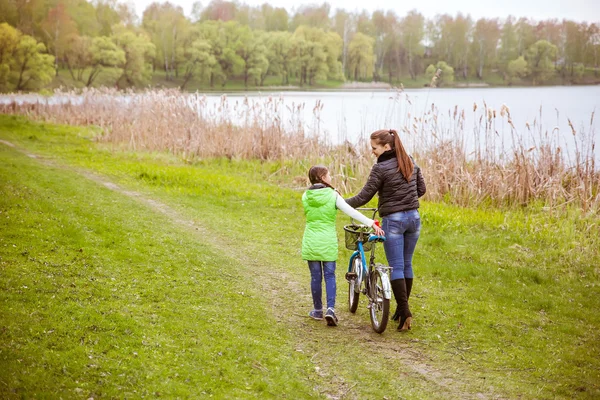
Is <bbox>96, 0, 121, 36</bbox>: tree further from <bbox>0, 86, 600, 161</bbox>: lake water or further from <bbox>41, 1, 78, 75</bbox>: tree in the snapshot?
<bbox>0, 86, 600, 161</bbox>: lake water

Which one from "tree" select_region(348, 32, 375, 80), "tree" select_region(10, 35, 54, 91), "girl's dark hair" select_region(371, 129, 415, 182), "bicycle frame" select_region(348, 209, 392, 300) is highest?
"tree" select_region(348, 32, 375, 80)

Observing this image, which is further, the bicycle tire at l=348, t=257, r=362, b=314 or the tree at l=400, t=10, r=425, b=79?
the tree at l=400, t=10, r=425, b=79

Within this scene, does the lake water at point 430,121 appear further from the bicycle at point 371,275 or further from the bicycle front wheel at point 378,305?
the bicycle front wheel at point 378,305

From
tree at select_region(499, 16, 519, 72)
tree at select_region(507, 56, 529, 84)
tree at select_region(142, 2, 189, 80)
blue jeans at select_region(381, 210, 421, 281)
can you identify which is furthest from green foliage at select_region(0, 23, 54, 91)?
tree at select_region(499, 16, 519, 72)

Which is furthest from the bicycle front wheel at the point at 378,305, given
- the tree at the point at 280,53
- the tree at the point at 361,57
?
the tree at the point at 280,53

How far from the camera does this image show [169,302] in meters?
5.96

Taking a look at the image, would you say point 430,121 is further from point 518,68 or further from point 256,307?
point 518,68

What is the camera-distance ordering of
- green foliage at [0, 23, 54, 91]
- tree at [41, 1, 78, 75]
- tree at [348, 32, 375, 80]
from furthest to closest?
tree at [348, 32, 375, 80] < tree at [41, 1, 78, 75] < green foliage at [0, 23, 54, 91]

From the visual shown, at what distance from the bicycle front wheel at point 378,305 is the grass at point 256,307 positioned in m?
0.14

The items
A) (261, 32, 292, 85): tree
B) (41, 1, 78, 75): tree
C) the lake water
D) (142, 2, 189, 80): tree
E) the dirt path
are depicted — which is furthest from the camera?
(142, 2, 189, 80): tree

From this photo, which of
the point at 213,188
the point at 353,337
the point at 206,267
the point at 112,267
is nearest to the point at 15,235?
the point at 112,267

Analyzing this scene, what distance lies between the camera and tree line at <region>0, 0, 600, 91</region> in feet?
187

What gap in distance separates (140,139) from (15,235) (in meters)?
11.8

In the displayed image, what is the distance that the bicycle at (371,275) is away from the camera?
17.3ft
